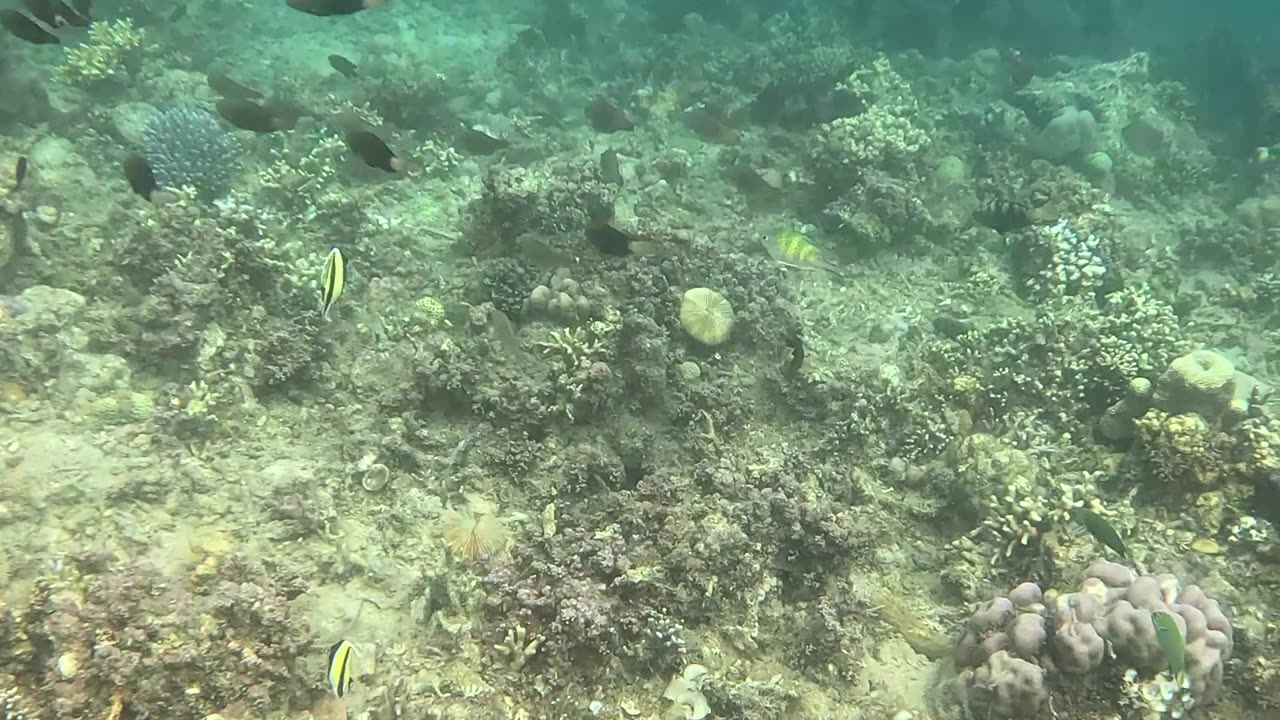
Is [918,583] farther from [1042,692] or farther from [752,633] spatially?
[752,633]

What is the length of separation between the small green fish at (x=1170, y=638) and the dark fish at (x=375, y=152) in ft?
17.2

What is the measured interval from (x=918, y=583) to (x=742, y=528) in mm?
1512

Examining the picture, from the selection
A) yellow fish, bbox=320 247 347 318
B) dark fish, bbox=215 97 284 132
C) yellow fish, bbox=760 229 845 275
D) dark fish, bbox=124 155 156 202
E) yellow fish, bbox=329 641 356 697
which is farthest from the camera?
yellow fish, bbox=760 229 845 275

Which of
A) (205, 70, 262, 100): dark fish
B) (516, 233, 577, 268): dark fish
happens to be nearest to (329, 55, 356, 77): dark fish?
(205, 70, 262, 100): dark fish

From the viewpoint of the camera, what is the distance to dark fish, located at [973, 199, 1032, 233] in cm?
792

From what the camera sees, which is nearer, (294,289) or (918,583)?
(918,583)

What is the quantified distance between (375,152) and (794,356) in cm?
362

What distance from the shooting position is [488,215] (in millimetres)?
7441

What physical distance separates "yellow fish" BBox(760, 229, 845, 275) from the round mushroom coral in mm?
1707

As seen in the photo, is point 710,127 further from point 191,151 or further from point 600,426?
point 191,151

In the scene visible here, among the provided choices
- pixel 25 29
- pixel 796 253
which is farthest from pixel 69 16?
pixel 796 253

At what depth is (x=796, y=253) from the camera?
775cm

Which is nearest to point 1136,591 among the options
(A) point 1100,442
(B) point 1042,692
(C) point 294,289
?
(B) point 1042,692

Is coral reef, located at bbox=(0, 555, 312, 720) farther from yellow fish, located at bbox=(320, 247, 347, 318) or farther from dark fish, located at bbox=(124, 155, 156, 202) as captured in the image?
dark fish, located at bbox=(124, 155, 156, 202)
